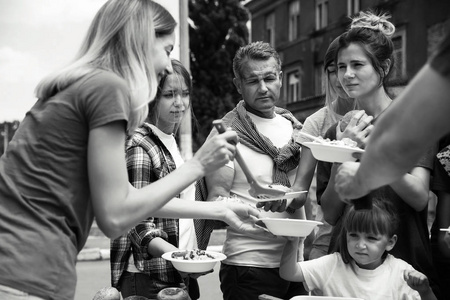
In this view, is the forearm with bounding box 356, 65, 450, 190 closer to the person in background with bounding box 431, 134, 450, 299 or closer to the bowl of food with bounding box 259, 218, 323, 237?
the bowl of food with bounding box 259, 218, 323, 237

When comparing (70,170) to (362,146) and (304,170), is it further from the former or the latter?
(304,170)

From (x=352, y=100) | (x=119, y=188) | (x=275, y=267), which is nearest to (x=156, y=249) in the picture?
(x=275, y=267)

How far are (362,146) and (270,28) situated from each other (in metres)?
21.2

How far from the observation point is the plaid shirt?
279cm

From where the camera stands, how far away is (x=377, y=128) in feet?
5.28

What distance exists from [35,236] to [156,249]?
1.06 meters

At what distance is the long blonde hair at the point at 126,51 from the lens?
188 centimetres

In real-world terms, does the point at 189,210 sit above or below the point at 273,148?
below

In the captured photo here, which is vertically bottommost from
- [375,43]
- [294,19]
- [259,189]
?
[259,189]

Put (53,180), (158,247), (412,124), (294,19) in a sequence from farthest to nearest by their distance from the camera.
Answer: (294,19) < (158,247) < (53,180) < (412,124)

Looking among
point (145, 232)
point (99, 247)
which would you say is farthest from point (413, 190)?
point (99, 247)

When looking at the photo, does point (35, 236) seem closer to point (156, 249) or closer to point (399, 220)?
point (156, 249)

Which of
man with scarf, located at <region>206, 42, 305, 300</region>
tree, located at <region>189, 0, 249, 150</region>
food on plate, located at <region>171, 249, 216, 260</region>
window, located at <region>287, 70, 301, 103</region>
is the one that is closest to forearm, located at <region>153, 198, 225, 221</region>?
food on plate, located at <region>171, 249, 216, 260</region>

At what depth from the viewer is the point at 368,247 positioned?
266cm
